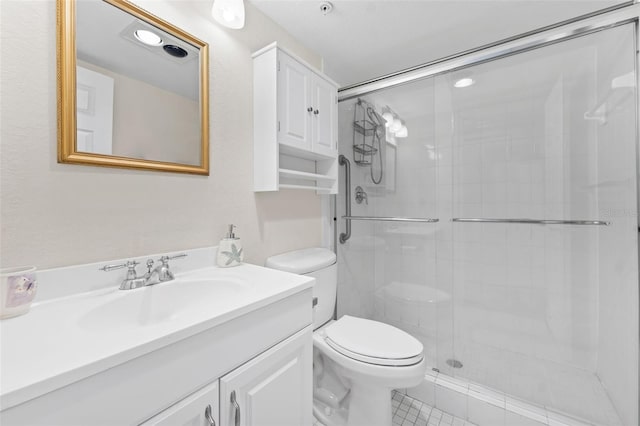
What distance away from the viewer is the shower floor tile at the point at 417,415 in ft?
4.69

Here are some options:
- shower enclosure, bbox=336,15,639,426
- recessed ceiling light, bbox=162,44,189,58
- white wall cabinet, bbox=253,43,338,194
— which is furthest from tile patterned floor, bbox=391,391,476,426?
recessed ceiling light, bbox=162,44,189,58

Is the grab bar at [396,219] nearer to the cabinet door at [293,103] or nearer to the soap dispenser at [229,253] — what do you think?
the cabinet door at [293,103]

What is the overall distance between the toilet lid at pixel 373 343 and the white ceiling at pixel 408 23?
1688mm

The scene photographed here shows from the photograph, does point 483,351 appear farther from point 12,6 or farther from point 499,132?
point 12,6

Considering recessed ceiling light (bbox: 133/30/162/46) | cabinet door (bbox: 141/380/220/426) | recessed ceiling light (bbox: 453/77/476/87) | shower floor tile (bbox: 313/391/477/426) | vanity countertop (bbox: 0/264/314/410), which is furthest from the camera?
recessed ceiling light (bbox: 453/77/476/87)

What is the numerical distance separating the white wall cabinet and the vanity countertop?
55 centimetres

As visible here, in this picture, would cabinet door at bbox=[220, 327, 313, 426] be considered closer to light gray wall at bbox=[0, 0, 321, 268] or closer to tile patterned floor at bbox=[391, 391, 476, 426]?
light gray wall at bbox=[0, 0, 321, 268]

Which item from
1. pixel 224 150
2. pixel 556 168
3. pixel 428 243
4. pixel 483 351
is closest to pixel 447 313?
pixel 483 351

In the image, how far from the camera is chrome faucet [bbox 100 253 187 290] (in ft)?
2.87

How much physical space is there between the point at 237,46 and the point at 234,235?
92cm

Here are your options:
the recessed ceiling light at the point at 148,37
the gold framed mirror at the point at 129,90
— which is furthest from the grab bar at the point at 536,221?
the recessed ceiling light at the point at 148,37

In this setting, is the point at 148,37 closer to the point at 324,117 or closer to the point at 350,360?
the point at 324,117

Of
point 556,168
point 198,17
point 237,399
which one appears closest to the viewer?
point 237,399

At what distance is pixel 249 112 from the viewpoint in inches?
53.0
